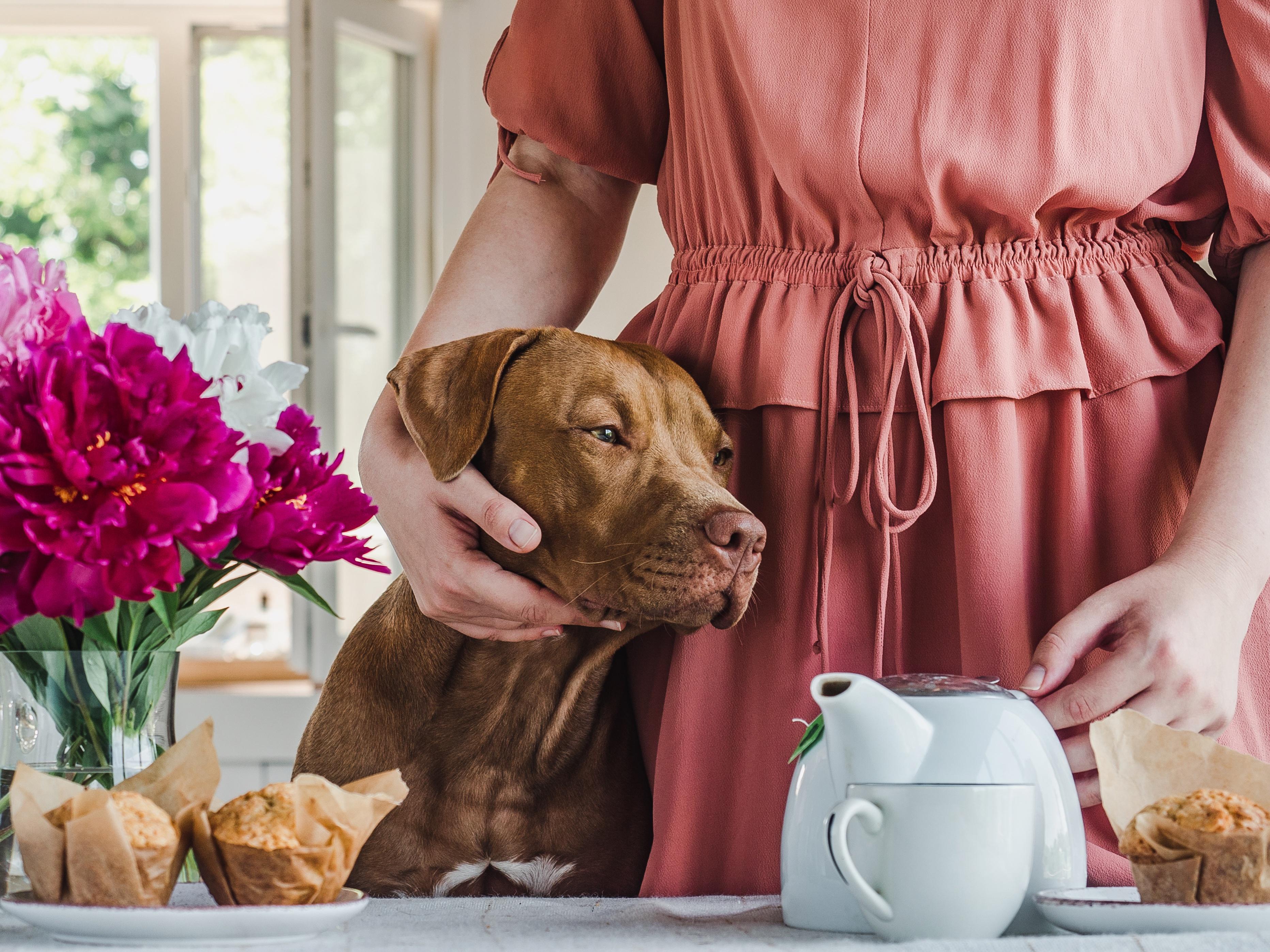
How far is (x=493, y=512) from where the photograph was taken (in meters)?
0.94

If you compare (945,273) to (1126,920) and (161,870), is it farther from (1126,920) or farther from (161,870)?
(161,870)

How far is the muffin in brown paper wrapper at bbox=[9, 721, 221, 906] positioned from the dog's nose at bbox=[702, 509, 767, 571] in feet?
1.47

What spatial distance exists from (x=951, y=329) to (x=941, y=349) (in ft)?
0.05

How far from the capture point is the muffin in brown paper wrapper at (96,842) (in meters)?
0.52

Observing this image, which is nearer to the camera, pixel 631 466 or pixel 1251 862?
pixel 1251 862

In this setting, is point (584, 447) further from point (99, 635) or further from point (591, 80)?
point (99, 635)

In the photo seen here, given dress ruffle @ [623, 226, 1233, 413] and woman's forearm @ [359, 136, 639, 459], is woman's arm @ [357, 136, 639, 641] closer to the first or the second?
woman's forearm @ [359, 136, 639, 459]

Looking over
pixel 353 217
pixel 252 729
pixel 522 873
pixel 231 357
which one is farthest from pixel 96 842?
Result: pixel 353 217

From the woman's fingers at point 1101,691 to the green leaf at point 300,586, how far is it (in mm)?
430

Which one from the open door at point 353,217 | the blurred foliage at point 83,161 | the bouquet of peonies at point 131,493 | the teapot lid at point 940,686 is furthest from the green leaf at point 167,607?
the blurred foliage at point 83,161

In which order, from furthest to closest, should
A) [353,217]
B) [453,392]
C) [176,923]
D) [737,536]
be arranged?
1. [353,217]
2. [453,392]
3. [737,536]
4. [176,923]

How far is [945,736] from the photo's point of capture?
1.86 feet

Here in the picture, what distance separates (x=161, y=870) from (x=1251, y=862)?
49cm

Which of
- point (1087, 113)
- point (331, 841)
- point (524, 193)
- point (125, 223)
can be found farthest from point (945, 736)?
point (125, 223)
